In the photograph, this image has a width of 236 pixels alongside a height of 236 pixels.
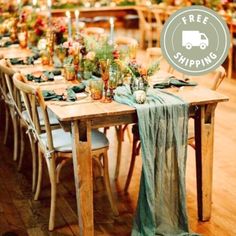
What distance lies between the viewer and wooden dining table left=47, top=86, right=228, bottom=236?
287cm

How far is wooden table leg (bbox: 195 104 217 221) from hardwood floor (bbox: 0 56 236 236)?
0.36ft

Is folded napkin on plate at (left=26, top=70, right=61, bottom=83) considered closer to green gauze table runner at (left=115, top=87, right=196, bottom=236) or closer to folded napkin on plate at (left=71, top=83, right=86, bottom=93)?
folded napkin on plate at (left=71, top=83, right=86, bottom=93)

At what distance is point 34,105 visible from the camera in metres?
3.19

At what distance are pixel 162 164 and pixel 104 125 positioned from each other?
42 cm

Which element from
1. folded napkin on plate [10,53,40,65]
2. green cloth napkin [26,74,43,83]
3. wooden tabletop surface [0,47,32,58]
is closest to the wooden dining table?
green cloth napkin [26,74,43,83]

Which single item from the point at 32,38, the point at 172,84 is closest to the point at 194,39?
the point at 172,84

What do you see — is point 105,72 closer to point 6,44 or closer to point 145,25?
point 6,44

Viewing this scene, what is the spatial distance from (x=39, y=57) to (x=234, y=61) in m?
4.51

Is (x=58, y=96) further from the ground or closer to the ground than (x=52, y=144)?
further from the ground

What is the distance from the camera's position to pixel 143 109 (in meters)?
2.92

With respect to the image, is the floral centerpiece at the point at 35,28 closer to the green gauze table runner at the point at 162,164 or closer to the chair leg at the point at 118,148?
the chair leg at the point at 118,148

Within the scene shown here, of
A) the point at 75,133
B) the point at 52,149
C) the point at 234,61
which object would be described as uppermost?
the point at 75,133

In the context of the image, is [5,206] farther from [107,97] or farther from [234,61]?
[234,61]

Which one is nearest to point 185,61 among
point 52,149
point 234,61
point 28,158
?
point 52,149
